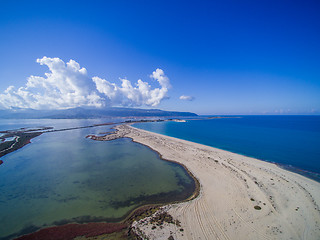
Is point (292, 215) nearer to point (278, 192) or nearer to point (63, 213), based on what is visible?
point (278, 192)

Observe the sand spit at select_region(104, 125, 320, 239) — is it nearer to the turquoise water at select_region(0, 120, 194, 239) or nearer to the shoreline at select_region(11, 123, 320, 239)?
the shoreline at select_region(11, 123, 320, 239)

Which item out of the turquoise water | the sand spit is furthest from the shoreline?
the turquoise water

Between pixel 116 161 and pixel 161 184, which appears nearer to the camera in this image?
pixel 161 184

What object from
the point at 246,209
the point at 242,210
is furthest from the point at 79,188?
the point at 246,209

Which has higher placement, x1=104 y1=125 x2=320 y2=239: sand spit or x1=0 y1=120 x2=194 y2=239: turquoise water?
x1=104 y1=125 x2=320 y2=239: sand spit

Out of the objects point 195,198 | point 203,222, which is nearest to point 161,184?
point 195,198

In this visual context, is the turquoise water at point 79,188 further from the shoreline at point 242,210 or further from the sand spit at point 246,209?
the sand spit at point 246,209
